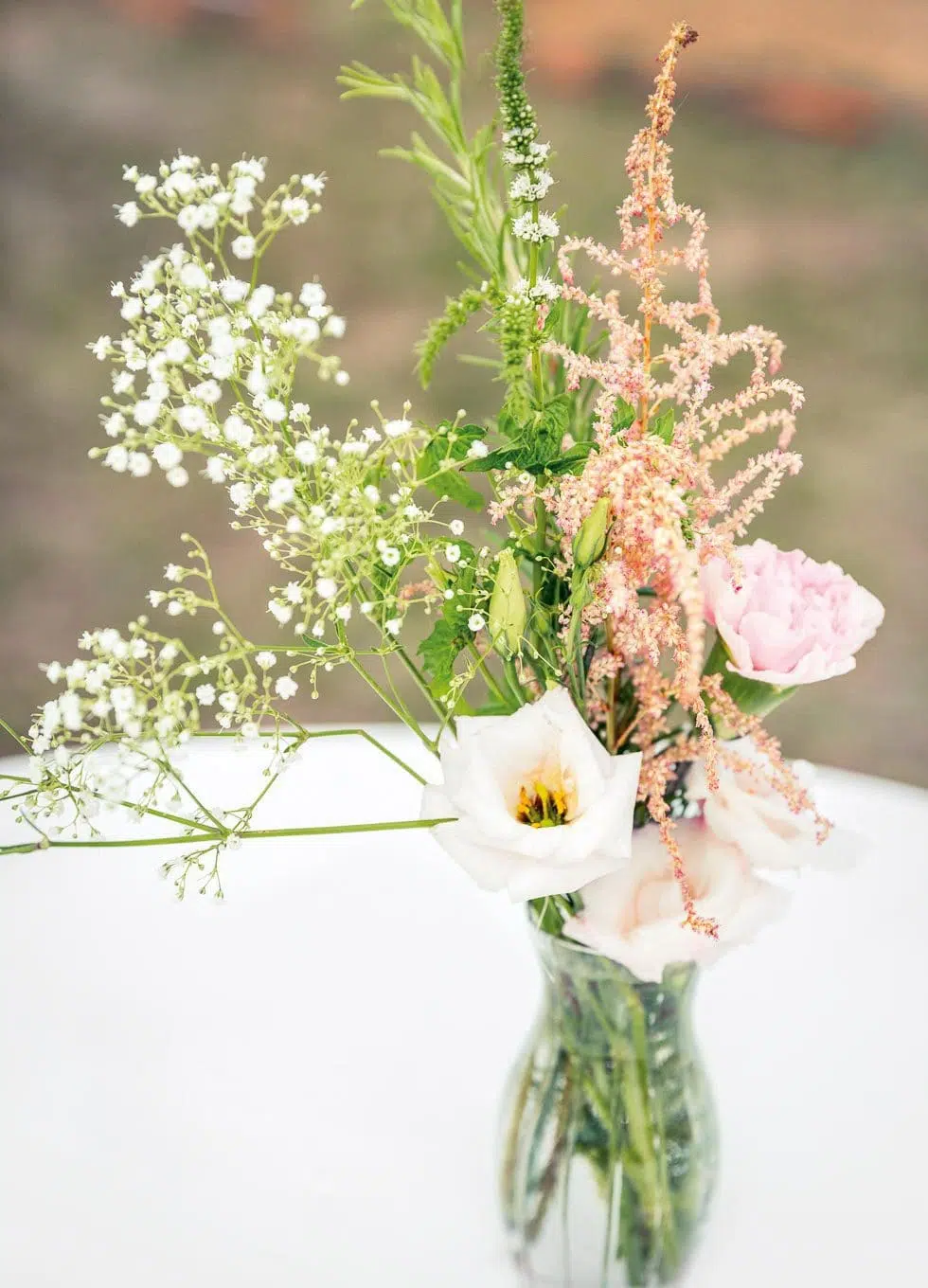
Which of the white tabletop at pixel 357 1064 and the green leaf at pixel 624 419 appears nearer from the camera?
the green leaf at pixel 624 419

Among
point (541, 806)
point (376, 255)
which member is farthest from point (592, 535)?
point (376, 255)

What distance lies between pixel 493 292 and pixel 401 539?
4.3 inches

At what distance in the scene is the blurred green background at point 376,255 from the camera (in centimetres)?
248

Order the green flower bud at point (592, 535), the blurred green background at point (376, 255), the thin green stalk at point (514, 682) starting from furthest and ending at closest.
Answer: the blurred green background at point (376, 255)
the thin green stalk at point (514, 682)
the green flower bud at point (592, 535)

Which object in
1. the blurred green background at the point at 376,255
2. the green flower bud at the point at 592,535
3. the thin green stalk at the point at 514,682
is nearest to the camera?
the green flower bud at the point at 592,535

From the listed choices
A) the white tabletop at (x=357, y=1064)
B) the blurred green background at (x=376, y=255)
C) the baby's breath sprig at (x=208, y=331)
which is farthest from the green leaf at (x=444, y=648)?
the blurred green background at (x=376, y=255)

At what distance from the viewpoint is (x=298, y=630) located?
17.6 inches

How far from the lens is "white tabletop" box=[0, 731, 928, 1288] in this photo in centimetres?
60

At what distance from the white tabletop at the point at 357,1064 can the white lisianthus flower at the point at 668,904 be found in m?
0.19

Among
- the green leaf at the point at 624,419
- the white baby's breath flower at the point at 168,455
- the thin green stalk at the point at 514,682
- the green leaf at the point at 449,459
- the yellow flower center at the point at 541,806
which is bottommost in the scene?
the yellow flower center at the point at 541,806

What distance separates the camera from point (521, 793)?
1.65 feet

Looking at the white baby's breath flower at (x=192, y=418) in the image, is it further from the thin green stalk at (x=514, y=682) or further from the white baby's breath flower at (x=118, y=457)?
the thin green stalk at (x=514, y=682)

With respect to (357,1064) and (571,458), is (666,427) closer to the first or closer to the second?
(571,458)

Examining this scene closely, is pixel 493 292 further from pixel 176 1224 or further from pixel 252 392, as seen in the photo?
pixel 176 1224
